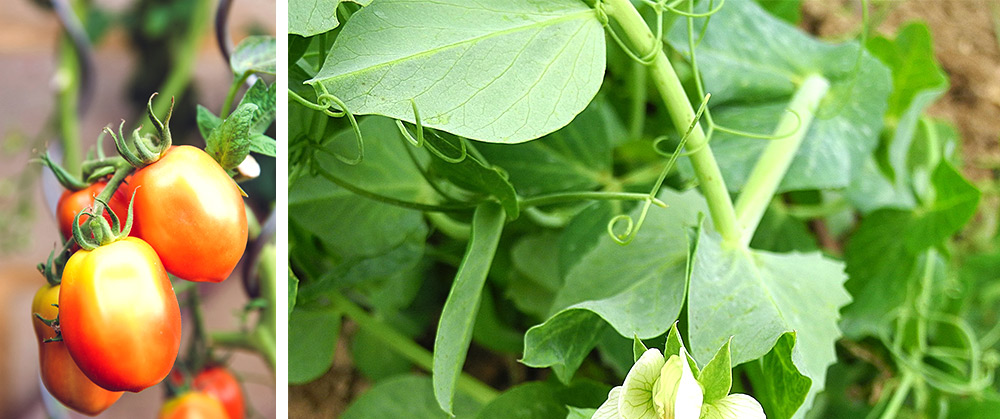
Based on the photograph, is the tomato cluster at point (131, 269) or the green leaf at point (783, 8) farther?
the green leaf at point (783, 8)

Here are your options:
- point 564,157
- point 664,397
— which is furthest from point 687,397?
point 564,157

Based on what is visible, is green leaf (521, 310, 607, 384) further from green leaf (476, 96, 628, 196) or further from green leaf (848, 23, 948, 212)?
green leaf (848, 23, 948, 212)

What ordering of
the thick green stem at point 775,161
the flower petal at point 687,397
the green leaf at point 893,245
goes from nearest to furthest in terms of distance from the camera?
1. the flower petal at point 687,397
2. the thick green stem at point 775,161
3. the green leaf at point 893,245

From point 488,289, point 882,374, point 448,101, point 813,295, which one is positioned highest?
point 448,101

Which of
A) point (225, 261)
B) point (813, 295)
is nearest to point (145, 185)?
point (225, 261)

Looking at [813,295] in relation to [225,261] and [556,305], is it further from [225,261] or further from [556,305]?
[225,261]

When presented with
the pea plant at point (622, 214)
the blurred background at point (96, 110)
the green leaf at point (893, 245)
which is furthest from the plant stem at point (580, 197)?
the green leaf at point (893, 245)

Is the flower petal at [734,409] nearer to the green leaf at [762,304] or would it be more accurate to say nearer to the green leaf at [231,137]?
the green leaf at [762,304]
